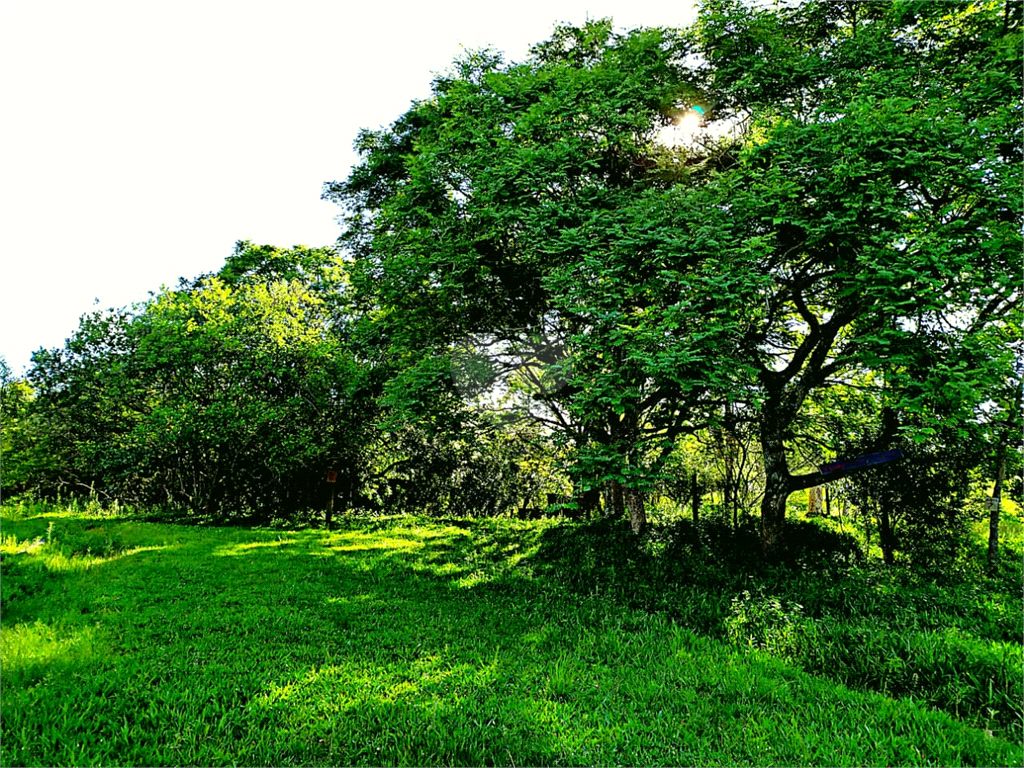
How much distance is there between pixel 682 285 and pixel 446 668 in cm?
519

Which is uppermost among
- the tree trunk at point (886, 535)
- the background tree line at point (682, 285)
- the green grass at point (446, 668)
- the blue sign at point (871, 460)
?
the background tree line at point (682, 285)

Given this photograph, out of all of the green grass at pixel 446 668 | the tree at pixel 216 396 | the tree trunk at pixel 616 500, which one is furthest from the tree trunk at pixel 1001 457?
the tree at pixel 216 396

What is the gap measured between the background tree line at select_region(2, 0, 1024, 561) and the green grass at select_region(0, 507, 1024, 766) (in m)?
1.98

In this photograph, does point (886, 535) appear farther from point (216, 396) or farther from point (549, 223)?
point (216, 396)

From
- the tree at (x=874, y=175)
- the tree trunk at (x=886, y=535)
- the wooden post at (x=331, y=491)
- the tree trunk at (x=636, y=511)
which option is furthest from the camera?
the wooden post at (x=331, y=491)

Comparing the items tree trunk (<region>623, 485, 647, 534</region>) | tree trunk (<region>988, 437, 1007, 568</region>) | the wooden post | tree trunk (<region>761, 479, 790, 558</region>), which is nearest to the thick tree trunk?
tree trunk (<region>761, 479, 790, 558</region>)

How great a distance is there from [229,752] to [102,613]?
3317mm

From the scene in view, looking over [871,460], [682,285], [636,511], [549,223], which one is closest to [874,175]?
[682,285]

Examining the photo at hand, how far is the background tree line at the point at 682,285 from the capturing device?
6.80m

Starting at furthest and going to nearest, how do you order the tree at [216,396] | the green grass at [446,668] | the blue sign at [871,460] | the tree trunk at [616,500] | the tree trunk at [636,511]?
the tree at [216,396], the tree trunk at [616,500], the tree trunk at [636,511], the blue sign at [871,460], the green grass at [446,668]

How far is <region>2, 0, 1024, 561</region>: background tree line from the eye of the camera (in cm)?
680

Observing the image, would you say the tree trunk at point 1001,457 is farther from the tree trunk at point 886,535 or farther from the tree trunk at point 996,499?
the tree trunk at point 886,535

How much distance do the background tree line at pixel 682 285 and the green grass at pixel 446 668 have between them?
1.98 m

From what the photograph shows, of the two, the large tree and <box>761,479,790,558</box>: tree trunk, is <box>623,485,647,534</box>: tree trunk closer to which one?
the large tree
